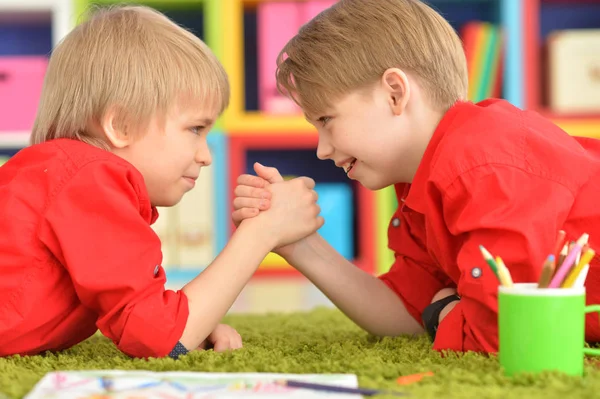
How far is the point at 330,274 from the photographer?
1.22m

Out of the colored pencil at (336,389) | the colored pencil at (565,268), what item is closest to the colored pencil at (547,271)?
the colored pencil at (565,268)

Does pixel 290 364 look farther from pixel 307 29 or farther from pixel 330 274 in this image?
pixel 307 29

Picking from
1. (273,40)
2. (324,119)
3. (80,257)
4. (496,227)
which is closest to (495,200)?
(496,227)

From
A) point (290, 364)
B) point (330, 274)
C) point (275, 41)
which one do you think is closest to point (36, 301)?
point (290, 364)

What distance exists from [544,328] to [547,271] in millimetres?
Result: 57

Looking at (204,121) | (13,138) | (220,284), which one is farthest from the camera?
(13,138)

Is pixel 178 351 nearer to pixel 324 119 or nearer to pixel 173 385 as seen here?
pixel 173 385

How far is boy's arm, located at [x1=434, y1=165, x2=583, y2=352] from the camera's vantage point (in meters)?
0.91

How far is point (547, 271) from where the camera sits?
79cm

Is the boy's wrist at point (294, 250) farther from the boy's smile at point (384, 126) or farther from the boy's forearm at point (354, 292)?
the boy's smile at point (384, 126)

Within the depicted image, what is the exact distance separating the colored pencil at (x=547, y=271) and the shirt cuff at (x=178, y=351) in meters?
0.44

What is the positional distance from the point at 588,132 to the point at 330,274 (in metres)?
1.70

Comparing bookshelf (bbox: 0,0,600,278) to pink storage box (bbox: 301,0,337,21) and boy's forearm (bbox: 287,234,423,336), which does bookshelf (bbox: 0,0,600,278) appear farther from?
boy's forearm (bbox: 287,234,423,336)

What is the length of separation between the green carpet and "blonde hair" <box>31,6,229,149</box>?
1.05 ft
